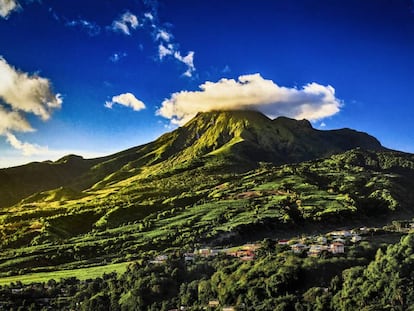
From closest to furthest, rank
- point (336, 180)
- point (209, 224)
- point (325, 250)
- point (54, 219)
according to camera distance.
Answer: point (325, 250), point (209, 224), point (54, 219), point (336, 180)

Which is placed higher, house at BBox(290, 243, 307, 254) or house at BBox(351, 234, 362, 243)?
house at BBox(351, 234, 362, 243)

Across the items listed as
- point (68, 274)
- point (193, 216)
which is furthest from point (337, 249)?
point (193, 216)

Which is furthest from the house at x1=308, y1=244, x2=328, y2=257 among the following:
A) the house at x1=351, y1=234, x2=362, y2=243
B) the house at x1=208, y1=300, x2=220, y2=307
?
the house at x1=208, y1=300, x2=220, y2=307

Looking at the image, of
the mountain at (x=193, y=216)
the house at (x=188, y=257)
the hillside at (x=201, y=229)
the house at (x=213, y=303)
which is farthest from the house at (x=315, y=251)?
the mountain at (x=193, y=216)

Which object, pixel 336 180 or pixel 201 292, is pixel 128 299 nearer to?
pixel 201 292

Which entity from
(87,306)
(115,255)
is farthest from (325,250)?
(115,255)

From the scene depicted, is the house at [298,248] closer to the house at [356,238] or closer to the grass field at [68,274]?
the house at [356,238]

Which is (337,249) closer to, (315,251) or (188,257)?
(315,251)

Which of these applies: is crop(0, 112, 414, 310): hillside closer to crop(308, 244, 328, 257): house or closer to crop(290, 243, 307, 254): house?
crop(308, 244, 328, 257): house
